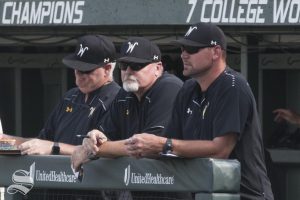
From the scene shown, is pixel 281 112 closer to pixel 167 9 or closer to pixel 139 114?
pixel 167 9

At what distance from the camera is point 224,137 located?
4.02m

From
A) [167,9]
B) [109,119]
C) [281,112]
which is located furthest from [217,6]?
[109,119]

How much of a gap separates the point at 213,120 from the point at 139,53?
2.40ft

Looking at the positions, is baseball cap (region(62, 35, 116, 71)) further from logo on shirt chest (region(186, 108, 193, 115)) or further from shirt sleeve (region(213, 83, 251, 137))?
shirt sleeve (region(213, 83, 251, 137))

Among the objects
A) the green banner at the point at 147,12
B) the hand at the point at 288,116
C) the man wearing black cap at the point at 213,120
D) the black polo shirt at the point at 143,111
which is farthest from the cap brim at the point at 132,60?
the hand at the point at 288,116

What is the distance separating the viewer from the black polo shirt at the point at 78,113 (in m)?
4.98

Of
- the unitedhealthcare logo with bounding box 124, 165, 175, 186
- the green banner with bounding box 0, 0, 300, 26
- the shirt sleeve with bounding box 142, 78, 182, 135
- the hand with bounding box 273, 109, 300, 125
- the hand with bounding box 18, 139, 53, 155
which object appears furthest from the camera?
the hand with bounding box 273, 109, 300, 125

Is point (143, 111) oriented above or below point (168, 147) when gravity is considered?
above

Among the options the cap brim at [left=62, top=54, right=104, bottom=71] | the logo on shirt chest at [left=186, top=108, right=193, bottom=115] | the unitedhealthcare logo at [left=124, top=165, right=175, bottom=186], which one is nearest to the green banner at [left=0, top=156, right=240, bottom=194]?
the unitedhealthcare logo at [left=124, top=165, right=175, bottom=186]

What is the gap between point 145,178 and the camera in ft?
12.8

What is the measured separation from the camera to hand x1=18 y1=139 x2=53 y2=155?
4.38m

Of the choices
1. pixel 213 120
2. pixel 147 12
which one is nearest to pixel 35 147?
pixel 213 120

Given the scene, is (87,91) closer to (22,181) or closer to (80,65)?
(80,65)

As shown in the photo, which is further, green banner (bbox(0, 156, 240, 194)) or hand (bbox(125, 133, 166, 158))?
hand (bbox(125, 133, 166, 158))
